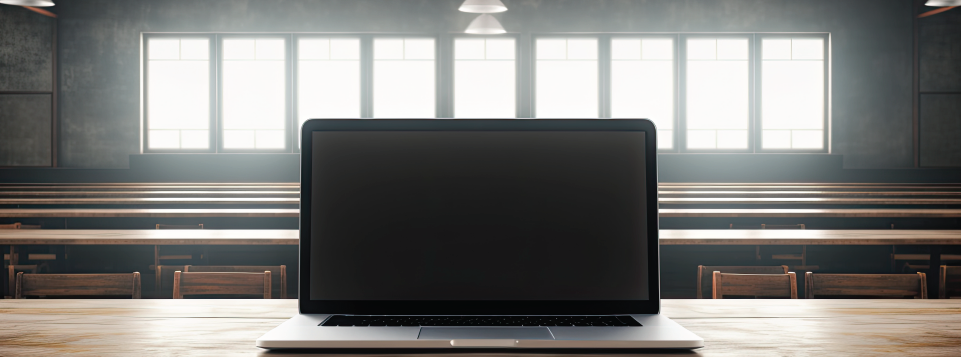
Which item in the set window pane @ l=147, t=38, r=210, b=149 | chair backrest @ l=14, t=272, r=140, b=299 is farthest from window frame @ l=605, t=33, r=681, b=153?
chair backrest @ l=14, t=272, r=140, b=299

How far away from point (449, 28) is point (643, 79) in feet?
10.6

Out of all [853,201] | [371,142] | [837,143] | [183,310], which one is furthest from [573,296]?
[837,143]

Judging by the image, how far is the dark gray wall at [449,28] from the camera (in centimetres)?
1043

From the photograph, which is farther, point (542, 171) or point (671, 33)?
point (671, 33)

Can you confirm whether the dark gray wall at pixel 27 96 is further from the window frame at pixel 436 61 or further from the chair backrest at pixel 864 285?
the chair backrest at pixel 864 285

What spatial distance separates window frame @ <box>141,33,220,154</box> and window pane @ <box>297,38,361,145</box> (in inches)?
53.2

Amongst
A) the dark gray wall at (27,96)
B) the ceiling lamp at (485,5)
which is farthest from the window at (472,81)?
the ceiling lamp at (485,5)

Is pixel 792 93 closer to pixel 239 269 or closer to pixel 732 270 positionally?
pixel 732 270

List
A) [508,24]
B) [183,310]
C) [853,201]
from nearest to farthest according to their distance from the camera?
[183,310] < [853,201] < [508,24]

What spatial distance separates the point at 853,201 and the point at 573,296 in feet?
15.9

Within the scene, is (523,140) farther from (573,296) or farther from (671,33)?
(671,33)

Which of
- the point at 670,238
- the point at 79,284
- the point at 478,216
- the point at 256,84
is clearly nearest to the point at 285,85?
the point at 256,84

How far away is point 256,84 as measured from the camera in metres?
10.5

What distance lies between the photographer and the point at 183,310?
923 millimetres
